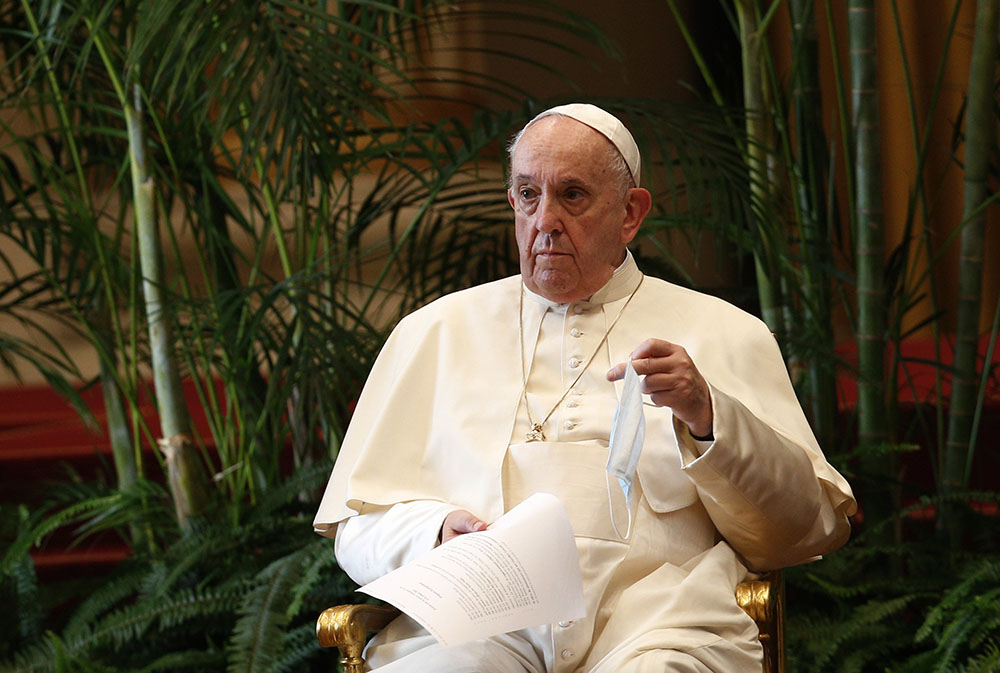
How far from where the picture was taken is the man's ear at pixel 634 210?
7.84 ft

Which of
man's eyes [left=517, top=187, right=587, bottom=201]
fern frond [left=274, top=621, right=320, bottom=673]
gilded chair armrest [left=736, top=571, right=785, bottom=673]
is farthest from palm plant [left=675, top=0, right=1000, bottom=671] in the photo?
fern frond [left=274, top=621, right=320, bottom=673]

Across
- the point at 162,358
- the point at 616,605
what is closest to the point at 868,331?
the point at 616,605

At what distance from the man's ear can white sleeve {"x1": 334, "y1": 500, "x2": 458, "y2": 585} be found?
64 centimetres

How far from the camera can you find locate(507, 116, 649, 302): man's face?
2.29 m

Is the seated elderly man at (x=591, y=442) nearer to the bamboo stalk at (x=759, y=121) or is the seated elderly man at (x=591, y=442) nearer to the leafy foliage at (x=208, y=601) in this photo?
the leafy foliage at (x=208, y=601)

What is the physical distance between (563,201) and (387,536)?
2.33 ft

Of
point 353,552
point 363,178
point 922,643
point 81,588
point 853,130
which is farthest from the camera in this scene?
point 363,178

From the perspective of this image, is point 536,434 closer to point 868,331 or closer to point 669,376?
point 669,376

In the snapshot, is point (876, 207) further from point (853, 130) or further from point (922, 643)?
point (922, 643)

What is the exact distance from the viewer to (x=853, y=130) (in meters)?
3.57

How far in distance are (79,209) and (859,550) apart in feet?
8.35

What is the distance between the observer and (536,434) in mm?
2340

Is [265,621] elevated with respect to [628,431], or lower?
lower

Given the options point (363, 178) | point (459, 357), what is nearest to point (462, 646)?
point (459, 357)
